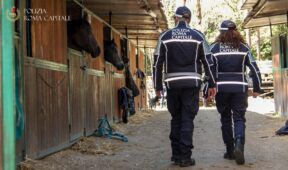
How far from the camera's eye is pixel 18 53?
570cm

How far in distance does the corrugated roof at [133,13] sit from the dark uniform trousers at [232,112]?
390 cm

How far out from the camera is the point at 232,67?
652cm

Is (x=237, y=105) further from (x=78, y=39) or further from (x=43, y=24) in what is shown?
(x=78, y=39)

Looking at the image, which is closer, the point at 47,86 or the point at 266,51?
the point at 47,86

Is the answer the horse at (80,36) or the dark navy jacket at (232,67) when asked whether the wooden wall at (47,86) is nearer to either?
the horse at (80,36)

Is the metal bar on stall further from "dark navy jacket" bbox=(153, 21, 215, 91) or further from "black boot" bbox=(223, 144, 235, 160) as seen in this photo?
"black boot" bbox=(223, 144, 235, 160)

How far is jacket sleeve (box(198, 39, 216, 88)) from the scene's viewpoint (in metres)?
6.30

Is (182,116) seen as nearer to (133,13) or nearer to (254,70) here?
(254,70)

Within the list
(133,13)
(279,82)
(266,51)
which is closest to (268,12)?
(279,82)

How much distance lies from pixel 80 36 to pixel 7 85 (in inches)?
252

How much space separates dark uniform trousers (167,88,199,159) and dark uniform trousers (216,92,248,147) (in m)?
0.46

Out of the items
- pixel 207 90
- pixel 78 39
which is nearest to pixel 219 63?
pixel 207 90

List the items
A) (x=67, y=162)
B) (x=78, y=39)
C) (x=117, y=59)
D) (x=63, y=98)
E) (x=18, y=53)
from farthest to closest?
(x=117, y=59) < (x=78, y=39) < (x=63, y=98) < (x=67, y=162) < (x=18, y=53)

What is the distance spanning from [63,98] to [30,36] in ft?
5.82
